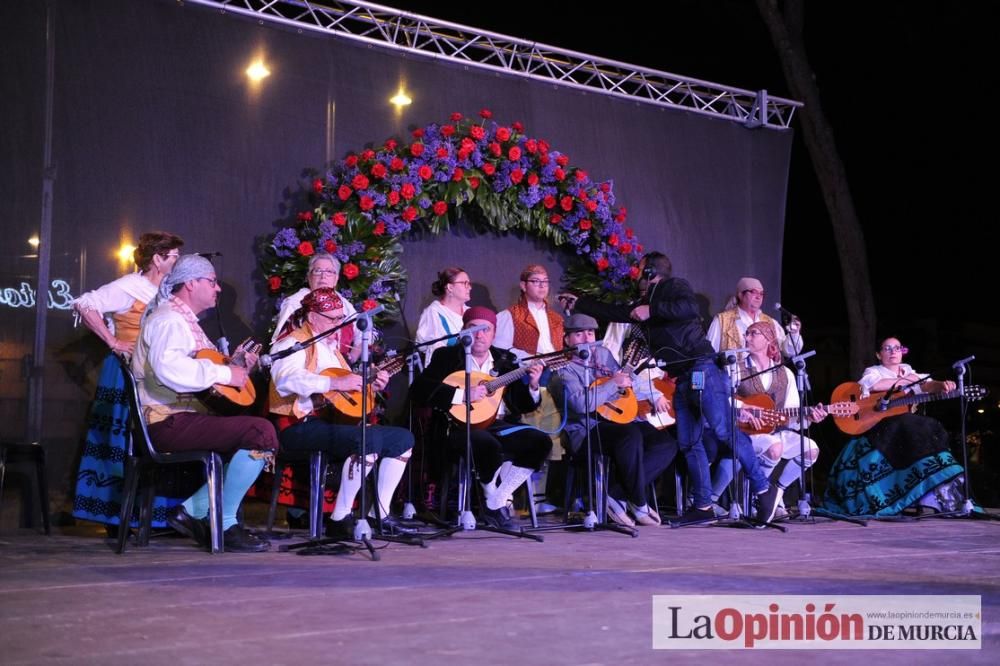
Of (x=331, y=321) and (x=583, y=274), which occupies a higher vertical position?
(x=583, y=274)

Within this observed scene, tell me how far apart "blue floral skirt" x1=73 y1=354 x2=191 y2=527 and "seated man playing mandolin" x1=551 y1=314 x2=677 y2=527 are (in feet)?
7.88

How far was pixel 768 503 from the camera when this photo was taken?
7469 mm

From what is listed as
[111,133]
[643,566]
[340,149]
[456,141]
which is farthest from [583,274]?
[643,566]

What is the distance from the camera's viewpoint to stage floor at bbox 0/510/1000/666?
3.05 m

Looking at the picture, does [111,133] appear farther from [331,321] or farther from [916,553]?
[916,553]

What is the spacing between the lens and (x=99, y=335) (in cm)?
620

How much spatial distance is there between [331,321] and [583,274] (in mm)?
3013

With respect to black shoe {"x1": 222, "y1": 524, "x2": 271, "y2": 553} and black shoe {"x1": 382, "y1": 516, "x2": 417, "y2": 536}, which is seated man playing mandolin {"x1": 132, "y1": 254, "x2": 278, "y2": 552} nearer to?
black shoe {"x1": 222, "y1": 524, "x2": 271, "y2": 553}

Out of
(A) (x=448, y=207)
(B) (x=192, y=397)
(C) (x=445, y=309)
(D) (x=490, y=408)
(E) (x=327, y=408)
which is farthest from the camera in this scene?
(A) (x=448, y=207)

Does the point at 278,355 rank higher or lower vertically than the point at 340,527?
higher

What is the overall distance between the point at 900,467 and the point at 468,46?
14.2ft

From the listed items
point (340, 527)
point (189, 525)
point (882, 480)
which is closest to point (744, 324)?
point (882, 480)

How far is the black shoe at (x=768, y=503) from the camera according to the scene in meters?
7.42

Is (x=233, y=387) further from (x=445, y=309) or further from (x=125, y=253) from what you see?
(x=445, y=309)
